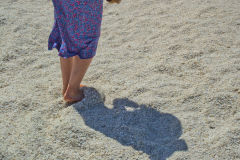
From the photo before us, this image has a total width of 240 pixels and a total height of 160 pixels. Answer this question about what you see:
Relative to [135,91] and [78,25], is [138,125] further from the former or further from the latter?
[78,25]

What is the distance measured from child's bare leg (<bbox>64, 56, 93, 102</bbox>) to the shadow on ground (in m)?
0.08

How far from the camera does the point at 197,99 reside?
8.27 feet

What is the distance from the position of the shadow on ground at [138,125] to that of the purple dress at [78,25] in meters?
0.42

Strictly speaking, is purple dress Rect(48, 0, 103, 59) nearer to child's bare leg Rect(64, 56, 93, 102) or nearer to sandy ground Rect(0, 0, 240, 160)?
child's bare leg Rect(64, 56, 93, 102)

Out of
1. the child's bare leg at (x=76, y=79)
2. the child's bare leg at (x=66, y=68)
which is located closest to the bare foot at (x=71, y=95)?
the child's bare leg at (x=76, y=79)

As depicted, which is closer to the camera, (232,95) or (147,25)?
(232,95)

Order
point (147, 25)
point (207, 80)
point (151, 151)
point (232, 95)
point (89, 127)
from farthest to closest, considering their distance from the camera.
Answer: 1. point (147, 25)
2. point (207, 80)
3. point (232, 95)
4. point (89, 127)
5. point (151, 151)

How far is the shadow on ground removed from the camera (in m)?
2.09

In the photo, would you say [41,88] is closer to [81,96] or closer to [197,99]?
[81,96]

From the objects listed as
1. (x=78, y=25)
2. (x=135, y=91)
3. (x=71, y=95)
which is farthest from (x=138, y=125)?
(x=78, y=25)

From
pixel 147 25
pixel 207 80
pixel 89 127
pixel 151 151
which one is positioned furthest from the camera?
pixel 147 25

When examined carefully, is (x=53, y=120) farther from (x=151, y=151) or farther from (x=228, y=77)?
(x=228, y=77)

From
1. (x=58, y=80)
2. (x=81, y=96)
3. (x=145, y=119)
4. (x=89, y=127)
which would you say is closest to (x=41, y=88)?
(x=58, y=80)

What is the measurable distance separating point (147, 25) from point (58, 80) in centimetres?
136
